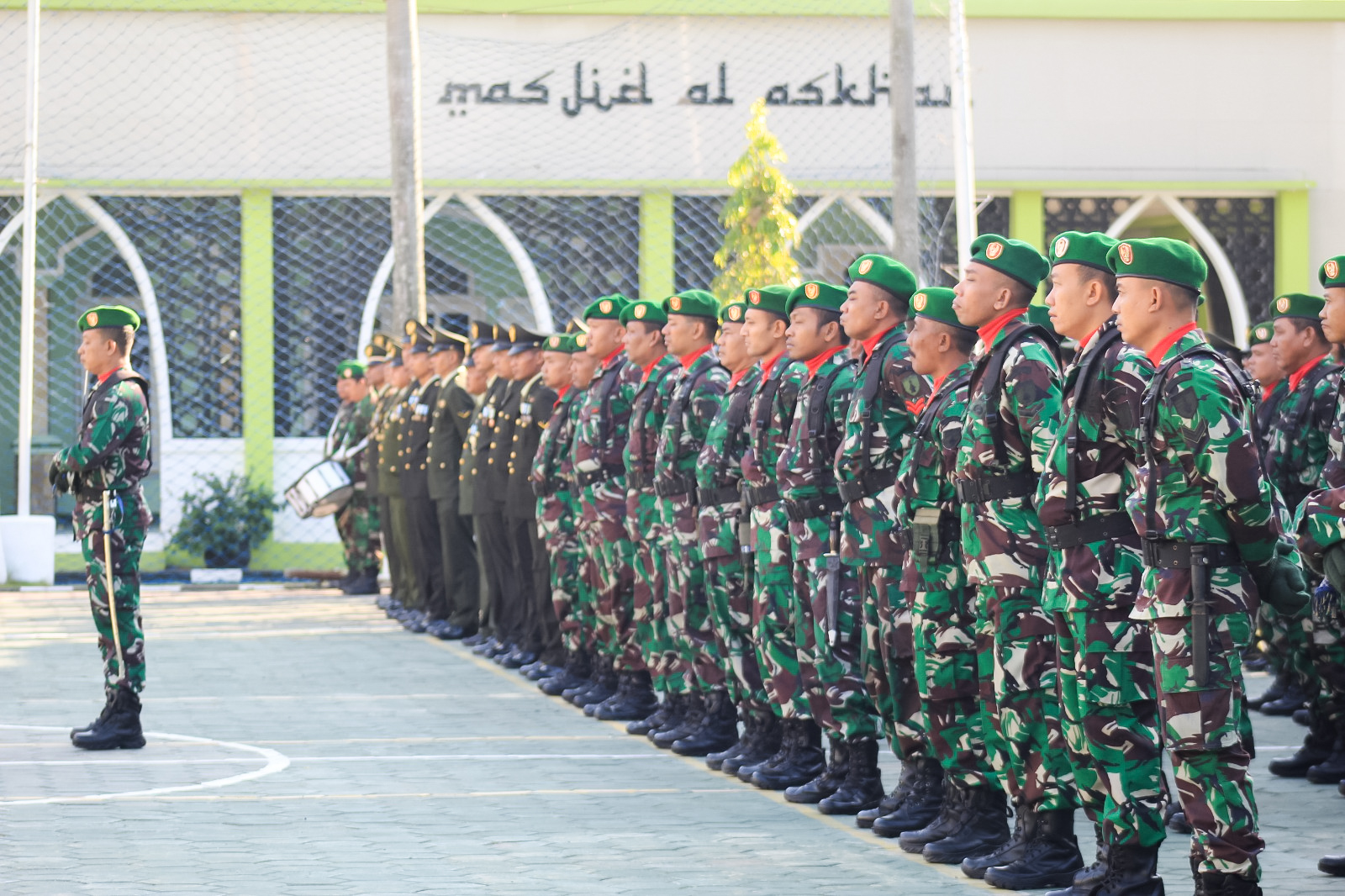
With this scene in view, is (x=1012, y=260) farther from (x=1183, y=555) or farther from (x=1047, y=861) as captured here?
(x=1047, y=861)

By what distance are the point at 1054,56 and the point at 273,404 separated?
862cm

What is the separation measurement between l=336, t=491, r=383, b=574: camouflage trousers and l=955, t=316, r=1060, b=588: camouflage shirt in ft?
38.3

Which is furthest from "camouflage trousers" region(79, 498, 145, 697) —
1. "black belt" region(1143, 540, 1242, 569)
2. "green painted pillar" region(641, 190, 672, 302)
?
"green painted pillar" region(641, 190, 672, 302)

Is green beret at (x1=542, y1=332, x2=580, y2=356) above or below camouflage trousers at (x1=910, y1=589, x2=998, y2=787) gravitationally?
above

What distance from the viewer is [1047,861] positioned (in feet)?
19.4

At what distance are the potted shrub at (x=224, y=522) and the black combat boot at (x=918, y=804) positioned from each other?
12524mm

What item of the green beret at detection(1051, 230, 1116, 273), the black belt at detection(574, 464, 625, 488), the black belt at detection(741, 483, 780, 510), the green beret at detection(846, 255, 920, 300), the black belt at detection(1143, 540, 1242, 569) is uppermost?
the green beret at detection(846, 255, 920, 300)

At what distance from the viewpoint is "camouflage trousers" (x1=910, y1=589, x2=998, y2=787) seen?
20.7 feet

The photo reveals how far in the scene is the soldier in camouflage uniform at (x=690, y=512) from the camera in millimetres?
8664

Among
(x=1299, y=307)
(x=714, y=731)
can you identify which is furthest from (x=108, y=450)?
(x=1299, y=307)

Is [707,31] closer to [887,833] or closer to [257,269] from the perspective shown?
[257,269]

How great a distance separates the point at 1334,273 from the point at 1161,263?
2346 millimetres

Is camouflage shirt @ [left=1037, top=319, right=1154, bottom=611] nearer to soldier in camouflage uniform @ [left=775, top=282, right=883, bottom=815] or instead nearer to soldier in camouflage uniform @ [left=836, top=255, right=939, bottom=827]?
soldier in camouflage uniform @ [left=836, top=255, right=939, bottom=827]

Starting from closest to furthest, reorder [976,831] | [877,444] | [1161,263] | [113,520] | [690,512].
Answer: [1161,263]
[976,831]
[877,444]
[690,512]
[113,520]
